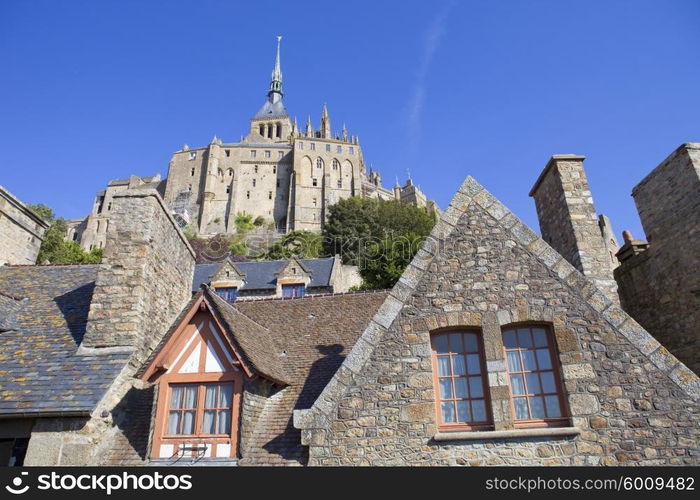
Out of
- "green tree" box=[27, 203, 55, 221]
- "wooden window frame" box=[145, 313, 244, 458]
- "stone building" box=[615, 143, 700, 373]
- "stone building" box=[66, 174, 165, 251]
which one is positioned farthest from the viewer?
"stone building" box=[66, 174, 165, 251]

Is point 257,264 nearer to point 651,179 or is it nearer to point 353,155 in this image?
point 651,179

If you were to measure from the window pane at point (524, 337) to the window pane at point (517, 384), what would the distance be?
446 mm

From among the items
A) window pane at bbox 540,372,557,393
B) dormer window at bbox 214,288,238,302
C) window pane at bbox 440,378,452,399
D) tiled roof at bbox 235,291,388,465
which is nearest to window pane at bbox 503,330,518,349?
window pane at bbox 540,372,557,393

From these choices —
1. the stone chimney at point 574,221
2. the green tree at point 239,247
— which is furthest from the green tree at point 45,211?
the stone chimney at point 574,221

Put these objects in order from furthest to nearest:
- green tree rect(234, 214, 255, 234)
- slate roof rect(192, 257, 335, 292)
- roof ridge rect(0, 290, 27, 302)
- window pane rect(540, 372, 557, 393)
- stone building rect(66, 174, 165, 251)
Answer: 1. green tree rect(234, 214, 255, 234)
2. stone building rect(66, 174, 165, 251)
3. slate roof rect(192, 257, 335, 292)
4. roof ridge rect(0, 290, 27, 302)
5. window pane rect(540, 372, 557, 393)

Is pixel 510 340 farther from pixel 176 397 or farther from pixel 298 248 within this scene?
pixel 298 248

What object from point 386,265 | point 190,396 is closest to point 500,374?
point 190,396

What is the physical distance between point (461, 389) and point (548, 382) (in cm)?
112

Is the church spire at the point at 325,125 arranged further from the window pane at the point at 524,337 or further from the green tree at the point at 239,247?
the window pane at the point at 524,337

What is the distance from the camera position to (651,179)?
31.3 ft

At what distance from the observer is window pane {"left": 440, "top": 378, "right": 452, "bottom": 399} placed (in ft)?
19.5

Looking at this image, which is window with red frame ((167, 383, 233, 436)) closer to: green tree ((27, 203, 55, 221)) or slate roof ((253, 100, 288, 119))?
green tree ((27, 203, 55, 221))

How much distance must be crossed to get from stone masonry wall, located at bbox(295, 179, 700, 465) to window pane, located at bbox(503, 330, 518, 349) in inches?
8.0
